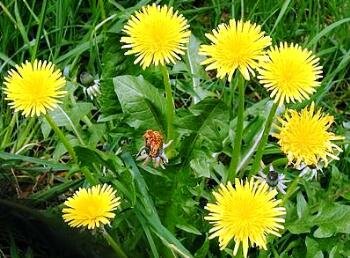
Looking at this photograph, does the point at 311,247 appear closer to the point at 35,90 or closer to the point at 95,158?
the point at 95,158

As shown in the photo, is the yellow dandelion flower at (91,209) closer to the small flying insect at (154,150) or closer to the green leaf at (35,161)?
the small flying insect at (154,150)

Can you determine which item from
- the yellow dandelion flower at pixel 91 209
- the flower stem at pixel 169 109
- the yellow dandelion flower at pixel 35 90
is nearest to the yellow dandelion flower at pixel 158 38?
the flower stem at pixel 169 109

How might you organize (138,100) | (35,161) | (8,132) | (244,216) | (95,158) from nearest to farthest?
1. (244,216)
2. (95,158)
3. (138,100)
4. (35,161)
5. (8,132)

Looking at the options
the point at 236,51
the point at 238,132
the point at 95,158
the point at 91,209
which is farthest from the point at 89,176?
the point at 236,51

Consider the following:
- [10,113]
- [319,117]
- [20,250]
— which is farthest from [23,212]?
[319,117]

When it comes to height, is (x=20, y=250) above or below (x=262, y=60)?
below

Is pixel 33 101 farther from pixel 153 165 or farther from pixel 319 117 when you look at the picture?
pixel 319 117
